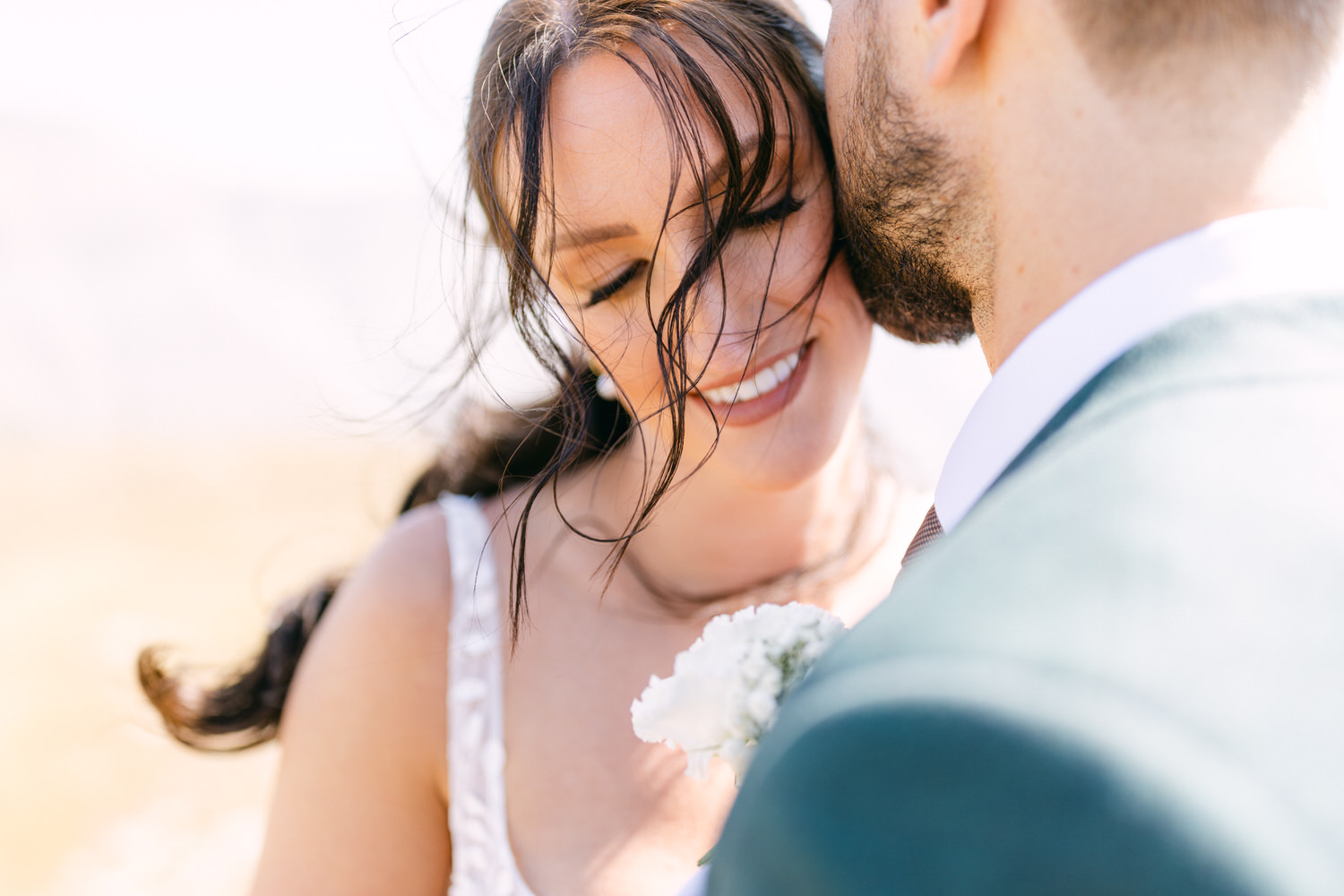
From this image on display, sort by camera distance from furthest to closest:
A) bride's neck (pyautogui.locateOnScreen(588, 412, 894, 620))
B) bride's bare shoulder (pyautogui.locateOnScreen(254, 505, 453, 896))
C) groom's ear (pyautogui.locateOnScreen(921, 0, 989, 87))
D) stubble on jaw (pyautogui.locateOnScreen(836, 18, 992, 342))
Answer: bride's neck (pyautogui.locateOnScreen(588, 412, 894, 620))
bride's bare shoulder (pyautogui.locateOnScreen(254, 505, 453, 896))
stubble on jaw (pyautogui.locateOnScreen(836, 18, 992, 342))
groom's ear (pyautogui.locateOnScreen(921, 0, 989, 87))

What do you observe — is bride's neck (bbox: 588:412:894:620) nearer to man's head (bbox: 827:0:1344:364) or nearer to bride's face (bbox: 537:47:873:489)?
bride's face (bbox: 537:47:873:489)

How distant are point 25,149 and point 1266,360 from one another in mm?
22279

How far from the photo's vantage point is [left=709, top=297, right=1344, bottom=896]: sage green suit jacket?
0.58 meters

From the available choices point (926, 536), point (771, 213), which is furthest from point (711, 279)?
point (926, 536)

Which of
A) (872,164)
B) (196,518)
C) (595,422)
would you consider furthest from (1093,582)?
(196,518)

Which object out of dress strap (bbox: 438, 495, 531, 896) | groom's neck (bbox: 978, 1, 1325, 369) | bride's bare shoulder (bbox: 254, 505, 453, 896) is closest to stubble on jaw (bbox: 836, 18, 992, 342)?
groom's neck (bbox: 978, 1, 1325, 369)

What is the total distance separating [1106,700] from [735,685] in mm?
710

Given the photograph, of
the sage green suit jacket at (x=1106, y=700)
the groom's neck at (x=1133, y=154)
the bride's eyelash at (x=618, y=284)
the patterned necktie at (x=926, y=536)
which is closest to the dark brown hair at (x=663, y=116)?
the bride's eyelash at (x=618, y=284)

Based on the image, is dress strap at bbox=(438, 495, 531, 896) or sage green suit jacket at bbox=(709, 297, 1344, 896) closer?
sage green suit jacket at bbox=(709, 297, 1344, 896)

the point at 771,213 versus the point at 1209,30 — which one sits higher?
the point at 1209,30

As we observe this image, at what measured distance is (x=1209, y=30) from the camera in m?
1.01

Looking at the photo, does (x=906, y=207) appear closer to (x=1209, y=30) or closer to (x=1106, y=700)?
(x=1209, y=30)

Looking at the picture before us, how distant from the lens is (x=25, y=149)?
18.1 m

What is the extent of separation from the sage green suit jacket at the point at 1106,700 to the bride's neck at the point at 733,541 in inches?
55.1
